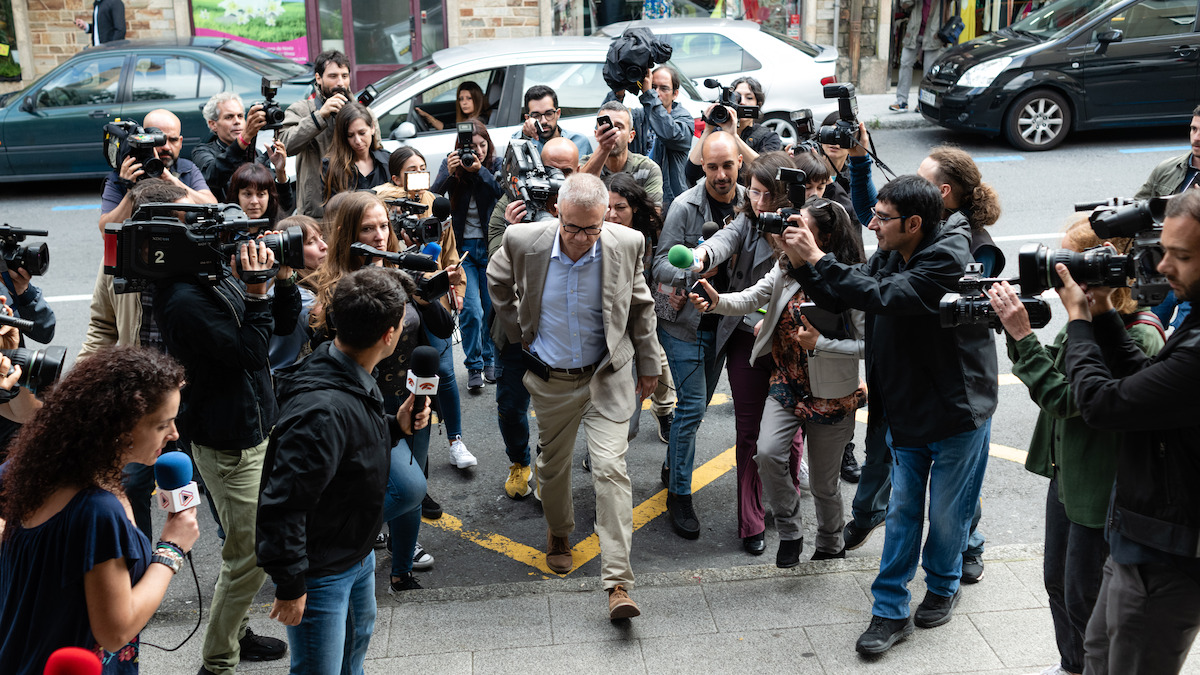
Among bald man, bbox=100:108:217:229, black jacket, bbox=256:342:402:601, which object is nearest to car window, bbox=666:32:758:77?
bald man, bbox=100:108:217:229

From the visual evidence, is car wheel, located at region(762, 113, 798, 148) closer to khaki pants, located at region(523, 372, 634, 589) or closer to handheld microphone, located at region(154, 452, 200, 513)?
khaki pants, located at region(523, 372, 634, 589)

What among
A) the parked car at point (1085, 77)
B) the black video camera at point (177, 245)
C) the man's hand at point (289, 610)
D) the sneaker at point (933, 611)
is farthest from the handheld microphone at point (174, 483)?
the parked car at point (1085, 77)

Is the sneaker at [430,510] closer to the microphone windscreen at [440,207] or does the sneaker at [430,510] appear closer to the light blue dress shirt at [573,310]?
the light blue dress shirt at [573,310]

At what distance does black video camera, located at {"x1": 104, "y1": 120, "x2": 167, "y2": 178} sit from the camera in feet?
19.4

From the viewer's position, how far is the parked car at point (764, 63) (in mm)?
12430

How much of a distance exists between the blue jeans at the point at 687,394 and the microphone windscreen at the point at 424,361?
2016 mm

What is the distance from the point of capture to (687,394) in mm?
5660

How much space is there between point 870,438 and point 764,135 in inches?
124

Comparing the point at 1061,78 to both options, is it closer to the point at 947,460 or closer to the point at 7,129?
the point at 947,460

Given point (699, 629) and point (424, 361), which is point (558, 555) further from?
point (424, 361)

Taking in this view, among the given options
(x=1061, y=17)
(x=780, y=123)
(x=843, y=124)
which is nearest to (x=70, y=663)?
(x=843, y=124)

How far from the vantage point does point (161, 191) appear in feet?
14.7

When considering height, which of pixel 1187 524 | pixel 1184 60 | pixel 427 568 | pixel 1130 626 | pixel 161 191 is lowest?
pixel 427 568

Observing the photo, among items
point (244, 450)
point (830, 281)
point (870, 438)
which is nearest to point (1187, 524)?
point (830, 281)
